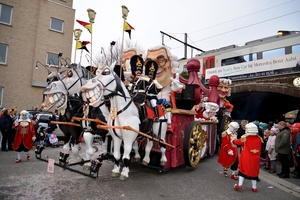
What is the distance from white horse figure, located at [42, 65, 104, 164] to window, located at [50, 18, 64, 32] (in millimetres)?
13879

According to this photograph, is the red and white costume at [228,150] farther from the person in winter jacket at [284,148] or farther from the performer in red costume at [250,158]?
the person in winter jacket at [284,148]

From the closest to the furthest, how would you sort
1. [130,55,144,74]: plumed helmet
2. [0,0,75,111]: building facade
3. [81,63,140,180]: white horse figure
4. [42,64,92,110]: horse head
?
[81,63,140,180]: white horse figure, [42,64,92,110]: horse head, [130,55,144,74]: plumed helmet, [0,0,75,111]: building facade

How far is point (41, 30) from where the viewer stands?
54.9 ft

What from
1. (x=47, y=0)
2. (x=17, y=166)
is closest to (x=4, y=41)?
(x=47, y=0)

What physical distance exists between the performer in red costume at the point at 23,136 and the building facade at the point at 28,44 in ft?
26.8

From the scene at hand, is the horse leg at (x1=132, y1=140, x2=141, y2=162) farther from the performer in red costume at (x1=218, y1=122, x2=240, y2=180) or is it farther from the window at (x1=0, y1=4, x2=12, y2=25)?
the window at (x1=0, y1=4, x2=12, y2=25)

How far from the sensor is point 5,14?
51.0 feet

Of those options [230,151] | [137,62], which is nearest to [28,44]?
[137,62]

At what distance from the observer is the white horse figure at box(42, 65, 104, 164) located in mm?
4934

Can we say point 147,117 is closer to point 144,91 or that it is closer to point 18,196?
point 144,91

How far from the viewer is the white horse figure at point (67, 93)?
16.2 feet

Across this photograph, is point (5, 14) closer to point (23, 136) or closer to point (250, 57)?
point (23, 136)

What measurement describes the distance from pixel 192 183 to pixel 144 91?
2.36m

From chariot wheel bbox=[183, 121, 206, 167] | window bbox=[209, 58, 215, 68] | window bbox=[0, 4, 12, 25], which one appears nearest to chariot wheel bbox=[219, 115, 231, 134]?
chariot wheel bbox=[183, 121, 206, 167]
